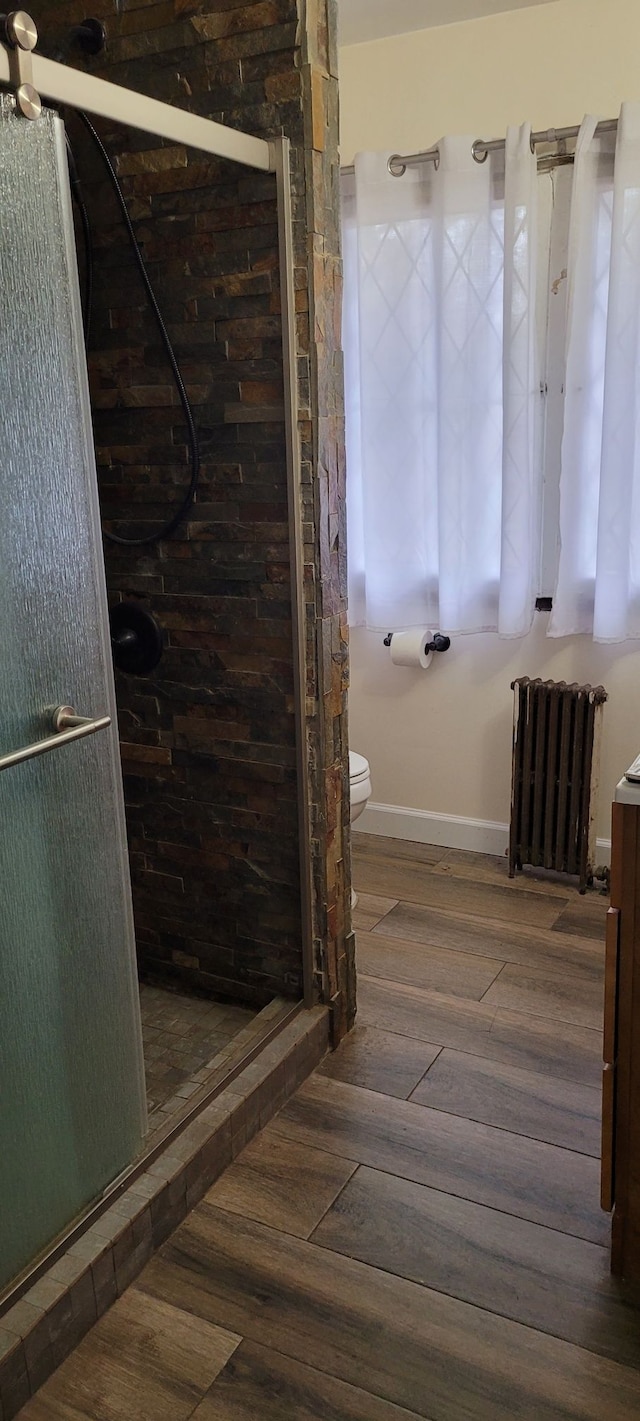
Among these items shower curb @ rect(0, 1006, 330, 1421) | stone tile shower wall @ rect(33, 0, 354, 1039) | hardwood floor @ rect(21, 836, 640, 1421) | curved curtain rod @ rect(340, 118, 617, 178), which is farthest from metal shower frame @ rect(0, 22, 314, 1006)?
curved curtain rod @ rect(340, 118, 617, 178)

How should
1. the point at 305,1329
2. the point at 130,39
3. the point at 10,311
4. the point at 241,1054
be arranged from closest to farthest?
the point at 10,311, the point at 305,1329, the point at 130,39, the point at 241,1054

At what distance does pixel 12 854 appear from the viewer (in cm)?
147

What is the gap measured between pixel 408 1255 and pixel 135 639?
1.31 metres

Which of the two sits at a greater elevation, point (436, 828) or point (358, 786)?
point (358, 786)

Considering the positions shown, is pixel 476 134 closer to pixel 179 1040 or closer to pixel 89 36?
pixel 89 36

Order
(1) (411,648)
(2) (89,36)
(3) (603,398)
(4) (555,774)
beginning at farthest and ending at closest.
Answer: (1) (411,648) → (4) (555,774) → (3) (603,398) → (2) (89,36)

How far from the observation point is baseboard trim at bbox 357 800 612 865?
334 cm

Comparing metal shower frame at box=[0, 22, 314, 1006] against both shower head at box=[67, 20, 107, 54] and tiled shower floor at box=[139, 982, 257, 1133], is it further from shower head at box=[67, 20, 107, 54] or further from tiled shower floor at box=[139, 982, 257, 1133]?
shower head at box=[67, 20, 107, 54]

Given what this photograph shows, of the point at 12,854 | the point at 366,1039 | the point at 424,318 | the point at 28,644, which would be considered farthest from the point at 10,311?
the point at 424,318

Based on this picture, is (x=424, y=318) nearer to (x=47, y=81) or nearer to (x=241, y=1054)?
Result: (x=47, y=81)

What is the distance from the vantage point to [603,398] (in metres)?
2.78

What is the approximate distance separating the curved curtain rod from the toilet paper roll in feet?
4.23

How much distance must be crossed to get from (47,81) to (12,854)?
1.02 meters

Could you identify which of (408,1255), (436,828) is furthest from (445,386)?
(408,1255)
